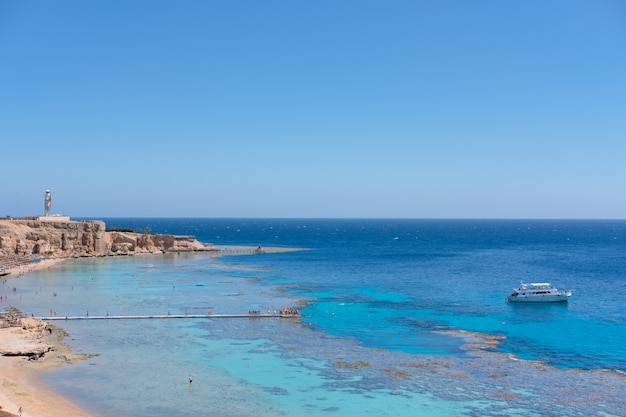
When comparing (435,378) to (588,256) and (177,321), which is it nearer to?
(177,321)

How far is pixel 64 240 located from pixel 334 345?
83.2 meters

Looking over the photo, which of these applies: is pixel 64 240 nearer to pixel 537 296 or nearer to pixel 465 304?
pixel 465 304

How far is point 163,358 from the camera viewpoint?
3956 cm

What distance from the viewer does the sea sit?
1235 inches

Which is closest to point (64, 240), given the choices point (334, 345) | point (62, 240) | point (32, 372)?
point (62, 240)

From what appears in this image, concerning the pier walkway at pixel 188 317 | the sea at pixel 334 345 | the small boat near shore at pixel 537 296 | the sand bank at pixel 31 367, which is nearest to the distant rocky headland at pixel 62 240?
the sea at pixel 334 345

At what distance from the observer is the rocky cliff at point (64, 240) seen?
102m

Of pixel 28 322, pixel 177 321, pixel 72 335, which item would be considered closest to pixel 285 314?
pixel 177 321

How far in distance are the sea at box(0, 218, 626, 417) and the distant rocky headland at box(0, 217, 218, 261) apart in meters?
18.7

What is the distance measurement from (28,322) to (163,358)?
1560cm

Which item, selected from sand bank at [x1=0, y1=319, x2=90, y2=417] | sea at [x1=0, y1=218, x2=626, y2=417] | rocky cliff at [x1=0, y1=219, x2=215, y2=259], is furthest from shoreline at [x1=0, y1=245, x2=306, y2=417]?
rocky cliff at [x1=0, y1=219, x2=215, y2=259]

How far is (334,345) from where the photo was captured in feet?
143

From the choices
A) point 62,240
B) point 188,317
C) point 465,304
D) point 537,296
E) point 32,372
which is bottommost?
point 32,372

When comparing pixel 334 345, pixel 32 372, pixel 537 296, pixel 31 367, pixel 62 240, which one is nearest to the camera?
pixel 32 372
